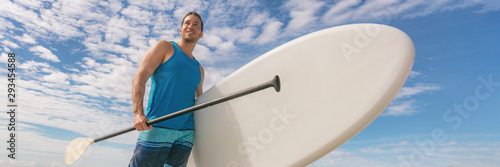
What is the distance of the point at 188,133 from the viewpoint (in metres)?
2.16

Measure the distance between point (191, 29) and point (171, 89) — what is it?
1.59ft

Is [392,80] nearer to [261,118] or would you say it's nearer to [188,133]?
[261,118]

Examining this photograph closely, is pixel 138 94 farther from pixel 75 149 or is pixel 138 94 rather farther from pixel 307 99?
pixel 75 149

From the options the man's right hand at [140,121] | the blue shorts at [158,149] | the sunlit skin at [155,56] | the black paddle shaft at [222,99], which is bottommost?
the blue shorts at [158,149]

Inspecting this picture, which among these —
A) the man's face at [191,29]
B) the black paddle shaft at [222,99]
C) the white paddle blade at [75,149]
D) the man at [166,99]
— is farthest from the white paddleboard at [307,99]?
the white paddle blade at [75,149]

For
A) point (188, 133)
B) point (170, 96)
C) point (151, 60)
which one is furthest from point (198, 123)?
point (151, 60)

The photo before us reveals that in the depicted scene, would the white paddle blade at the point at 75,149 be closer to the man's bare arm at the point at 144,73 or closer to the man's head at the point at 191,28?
the man's bare arm at the point at 144,73

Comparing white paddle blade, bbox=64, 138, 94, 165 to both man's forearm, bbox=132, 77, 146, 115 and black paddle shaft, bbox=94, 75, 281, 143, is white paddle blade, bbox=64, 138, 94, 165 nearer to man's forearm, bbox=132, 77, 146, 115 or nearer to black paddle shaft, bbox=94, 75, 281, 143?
black paddle shaft, bbox=94, 75, 281, 143

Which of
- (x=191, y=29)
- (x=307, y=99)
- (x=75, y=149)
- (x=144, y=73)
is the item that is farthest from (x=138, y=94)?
(x=75, y=149)

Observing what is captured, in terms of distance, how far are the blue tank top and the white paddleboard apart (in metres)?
0.28

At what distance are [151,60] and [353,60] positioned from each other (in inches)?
51.3

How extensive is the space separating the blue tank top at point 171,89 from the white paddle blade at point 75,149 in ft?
3.08

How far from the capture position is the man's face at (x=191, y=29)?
223 centimetres

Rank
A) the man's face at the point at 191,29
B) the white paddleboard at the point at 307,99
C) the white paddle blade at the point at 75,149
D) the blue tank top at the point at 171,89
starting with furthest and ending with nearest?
the white paddle blade at the point at 75,149 < the man's face at the point at 191,29 < the blue tank top at the point at 171,89 < the white paddleboard at the point at 307,99
